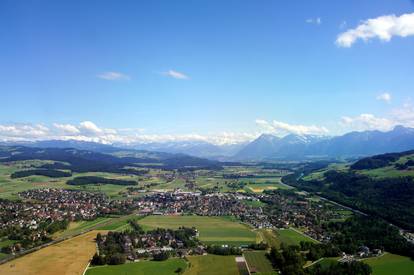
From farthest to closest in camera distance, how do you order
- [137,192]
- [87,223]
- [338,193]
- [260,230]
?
[137,192]
[338,193]
[87,223]
[260,230]

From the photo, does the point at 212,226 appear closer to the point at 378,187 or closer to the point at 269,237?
the point at 269,237

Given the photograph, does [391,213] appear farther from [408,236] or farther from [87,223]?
[87,223]

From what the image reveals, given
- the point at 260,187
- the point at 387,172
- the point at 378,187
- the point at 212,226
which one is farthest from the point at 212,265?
the point at 387,172

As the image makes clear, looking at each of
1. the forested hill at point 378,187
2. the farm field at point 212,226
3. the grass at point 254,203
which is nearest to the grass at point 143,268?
the farm field at point 212,226

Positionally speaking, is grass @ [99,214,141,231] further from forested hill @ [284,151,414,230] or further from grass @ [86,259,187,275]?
forested hill @ [284,151,414,230]

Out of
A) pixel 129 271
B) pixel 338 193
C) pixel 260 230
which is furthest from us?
pixel 338 193

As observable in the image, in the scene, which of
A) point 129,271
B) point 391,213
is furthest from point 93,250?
point 391,213
